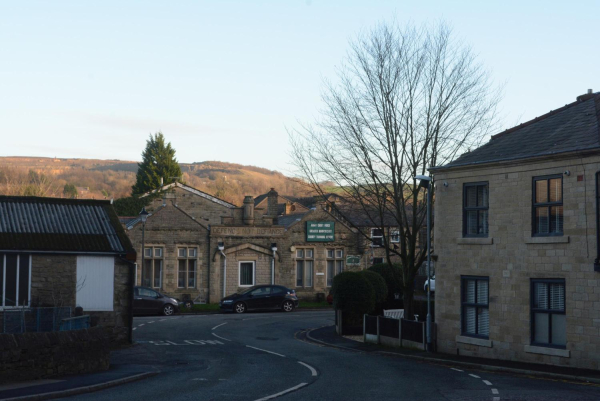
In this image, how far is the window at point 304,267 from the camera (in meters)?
51.1

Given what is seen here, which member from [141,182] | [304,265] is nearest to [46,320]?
[304,265]

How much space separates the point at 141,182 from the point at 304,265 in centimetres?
4876

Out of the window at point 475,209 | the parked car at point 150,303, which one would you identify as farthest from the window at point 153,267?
the window at point 475,209

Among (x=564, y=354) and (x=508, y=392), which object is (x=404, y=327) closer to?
(x=564, y=354)

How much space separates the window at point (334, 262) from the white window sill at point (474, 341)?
2852 centimetres

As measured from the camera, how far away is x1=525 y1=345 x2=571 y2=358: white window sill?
20092mm

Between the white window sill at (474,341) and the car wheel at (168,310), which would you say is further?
the car wheel at (168,310)

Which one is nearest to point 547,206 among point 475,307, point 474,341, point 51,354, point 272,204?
point 475,307

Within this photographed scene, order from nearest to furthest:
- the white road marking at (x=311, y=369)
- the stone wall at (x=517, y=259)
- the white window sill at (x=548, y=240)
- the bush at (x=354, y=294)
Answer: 1. the white road marking at (x=311, y=369)
2. the stone wall at (x=517, y=259)
3. the white window sill at (x=548, y=240)
4. the bush at (x=354, y=294)

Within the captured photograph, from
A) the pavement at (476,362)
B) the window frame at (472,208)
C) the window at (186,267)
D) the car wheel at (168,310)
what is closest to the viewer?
the pavement at (476,362)

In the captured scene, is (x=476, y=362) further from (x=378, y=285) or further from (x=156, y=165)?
(x=156, y=165)

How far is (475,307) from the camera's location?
23.3 metres

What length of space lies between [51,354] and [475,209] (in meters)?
13.9

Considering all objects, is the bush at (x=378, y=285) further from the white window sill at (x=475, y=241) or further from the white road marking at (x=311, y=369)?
the white road marking at (x=311, y=369)
